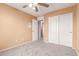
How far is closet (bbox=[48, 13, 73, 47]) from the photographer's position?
3323mm

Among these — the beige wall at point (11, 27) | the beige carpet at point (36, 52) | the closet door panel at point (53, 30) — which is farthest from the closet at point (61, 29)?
the beige wall at point (11, 27)

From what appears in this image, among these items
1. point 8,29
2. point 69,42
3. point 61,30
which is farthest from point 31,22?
point 69,42

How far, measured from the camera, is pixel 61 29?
3783 mm

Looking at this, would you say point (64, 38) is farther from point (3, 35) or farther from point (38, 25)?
point (3, 35)

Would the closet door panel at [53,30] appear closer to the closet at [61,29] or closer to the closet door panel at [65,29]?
the closet at [61,29]

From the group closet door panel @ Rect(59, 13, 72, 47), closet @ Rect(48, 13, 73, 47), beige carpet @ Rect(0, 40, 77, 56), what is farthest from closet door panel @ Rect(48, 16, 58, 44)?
beige carpet @ Rect(0, 40, 77, 56)

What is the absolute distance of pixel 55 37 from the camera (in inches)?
158

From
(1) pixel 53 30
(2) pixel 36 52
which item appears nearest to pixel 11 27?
(2) pixel 36 52

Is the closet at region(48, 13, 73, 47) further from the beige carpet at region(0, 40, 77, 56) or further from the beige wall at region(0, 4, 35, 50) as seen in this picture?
the beige wall at region(0, 4, 35, 50)

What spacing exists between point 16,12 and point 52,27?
78.1 inches

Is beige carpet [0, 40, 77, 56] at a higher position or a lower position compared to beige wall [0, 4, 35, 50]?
lower

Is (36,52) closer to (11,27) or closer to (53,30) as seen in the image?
(11,27)

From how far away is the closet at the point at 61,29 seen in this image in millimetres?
3323

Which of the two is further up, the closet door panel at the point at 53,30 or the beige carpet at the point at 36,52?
the closet door panel at the point at 53,30
